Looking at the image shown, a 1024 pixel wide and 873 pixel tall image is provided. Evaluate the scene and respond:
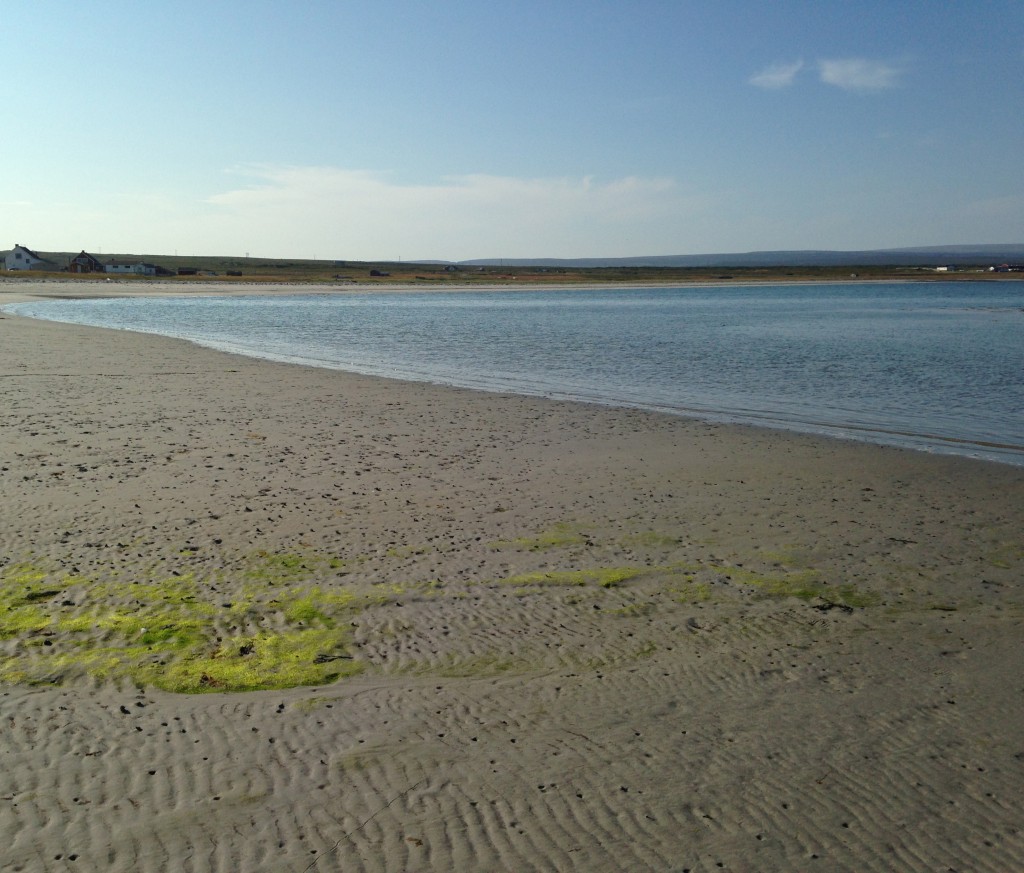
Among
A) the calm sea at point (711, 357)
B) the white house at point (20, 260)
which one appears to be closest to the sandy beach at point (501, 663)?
the calm sea at point (711, 357)

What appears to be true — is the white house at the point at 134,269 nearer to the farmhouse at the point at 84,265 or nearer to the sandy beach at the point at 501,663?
the farmhouse at the point at 84,265

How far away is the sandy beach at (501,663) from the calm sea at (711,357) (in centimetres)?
562

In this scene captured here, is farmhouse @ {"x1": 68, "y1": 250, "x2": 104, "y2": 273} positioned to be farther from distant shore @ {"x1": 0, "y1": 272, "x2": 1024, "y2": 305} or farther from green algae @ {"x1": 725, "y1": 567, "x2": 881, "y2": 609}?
green algae @ {"x1": 725, "y1": 567, "x2": 881, "y2": 609}

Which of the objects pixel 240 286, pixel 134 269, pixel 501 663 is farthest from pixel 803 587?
pixel 134 269

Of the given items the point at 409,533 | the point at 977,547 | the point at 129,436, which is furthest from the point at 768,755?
the point at 129,436

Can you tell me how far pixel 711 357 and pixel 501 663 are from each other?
80.1 ft

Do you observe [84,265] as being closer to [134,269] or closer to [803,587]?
[134,269]

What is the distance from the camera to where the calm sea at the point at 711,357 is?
17375 mm

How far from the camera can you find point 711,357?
29.0m

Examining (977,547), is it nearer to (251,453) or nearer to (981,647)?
(981,647)

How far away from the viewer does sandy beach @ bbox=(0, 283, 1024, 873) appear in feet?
13.5

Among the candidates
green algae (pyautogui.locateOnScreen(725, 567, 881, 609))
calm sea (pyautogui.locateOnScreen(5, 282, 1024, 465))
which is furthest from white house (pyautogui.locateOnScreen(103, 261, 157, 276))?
green algae (pyautogui.locateOnScreen(725, 567, 881, 609))

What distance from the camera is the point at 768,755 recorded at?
191 inches

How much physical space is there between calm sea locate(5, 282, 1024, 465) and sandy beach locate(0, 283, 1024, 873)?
18.4ft
